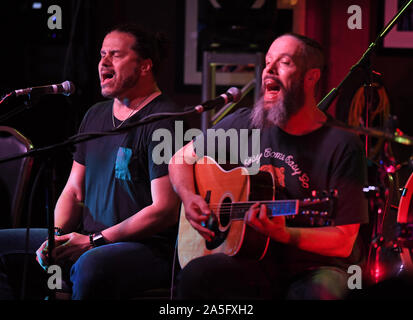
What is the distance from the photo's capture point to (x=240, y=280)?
2385mm

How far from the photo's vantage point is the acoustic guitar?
7.35 feet

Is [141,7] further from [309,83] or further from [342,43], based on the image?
[309,83]

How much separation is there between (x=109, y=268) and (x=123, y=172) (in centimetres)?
54

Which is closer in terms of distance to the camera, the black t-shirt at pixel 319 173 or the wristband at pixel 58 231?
the black t-shirt at pixel 319 173

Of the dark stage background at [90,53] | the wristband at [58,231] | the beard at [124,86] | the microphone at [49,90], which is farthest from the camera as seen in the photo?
the dark stage background at [90,53]

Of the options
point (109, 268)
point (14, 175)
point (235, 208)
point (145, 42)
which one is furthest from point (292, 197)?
point (14, 175)

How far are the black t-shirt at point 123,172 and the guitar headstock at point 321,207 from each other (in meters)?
0.83

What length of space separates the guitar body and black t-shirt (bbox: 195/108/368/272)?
0.38ft

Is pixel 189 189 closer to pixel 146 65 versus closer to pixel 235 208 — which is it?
pixel 235 208

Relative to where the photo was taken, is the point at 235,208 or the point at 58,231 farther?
the point at 58,231

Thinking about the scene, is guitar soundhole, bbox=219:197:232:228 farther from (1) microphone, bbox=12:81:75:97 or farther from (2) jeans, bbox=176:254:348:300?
(1) microphone, bbox=12:81:75:97

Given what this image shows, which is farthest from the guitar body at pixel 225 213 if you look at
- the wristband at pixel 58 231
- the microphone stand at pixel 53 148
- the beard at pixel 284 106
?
the wristband at pixel 58 231

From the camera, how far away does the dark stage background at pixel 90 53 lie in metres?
4.15

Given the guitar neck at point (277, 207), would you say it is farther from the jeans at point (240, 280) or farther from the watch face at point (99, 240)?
the watch face at point (99, 240)
